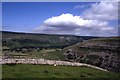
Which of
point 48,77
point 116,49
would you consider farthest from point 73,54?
point 48,77

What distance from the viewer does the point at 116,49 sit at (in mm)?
116188

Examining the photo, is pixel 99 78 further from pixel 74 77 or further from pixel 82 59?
pixel 82 59

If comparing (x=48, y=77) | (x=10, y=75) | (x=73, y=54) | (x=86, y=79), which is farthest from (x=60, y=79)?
(x=73, y=54)

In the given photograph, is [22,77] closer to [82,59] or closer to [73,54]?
[82,59]

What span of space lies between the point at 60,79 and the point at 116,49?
68496mm

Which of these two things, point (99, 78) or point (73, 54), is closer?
point (99, 78)

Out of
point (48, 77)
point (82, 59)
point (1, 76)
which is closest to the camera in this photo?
point (1, 76)

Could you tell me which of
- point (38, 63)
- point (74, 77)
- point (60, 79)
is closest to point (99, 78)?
point (74, 77)

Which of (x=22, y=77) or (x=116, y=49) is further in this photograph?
(x=116, y=49)

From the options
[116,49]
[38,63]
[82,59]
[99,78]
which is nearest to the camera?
[99,78]

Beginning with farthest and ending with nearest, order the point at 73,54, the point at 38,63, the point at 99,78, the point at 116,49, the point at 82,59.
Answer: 1. the point at 73,54
2. the point at 82,59
3. the point at 116,49
4. the point at 38,63
5. the point at 99,78

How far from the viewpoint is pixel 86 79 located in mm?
56625

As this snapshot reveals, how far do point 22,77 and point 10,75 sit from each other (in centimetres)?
276

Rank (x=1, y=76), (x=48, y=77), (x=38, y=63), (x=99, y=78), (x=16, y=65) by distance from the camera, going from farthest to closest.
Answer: (x=38, y=63) → (x=16, y=65) → (x=99, y=78) → (x=48, y=77) → (x=1, y=76)
